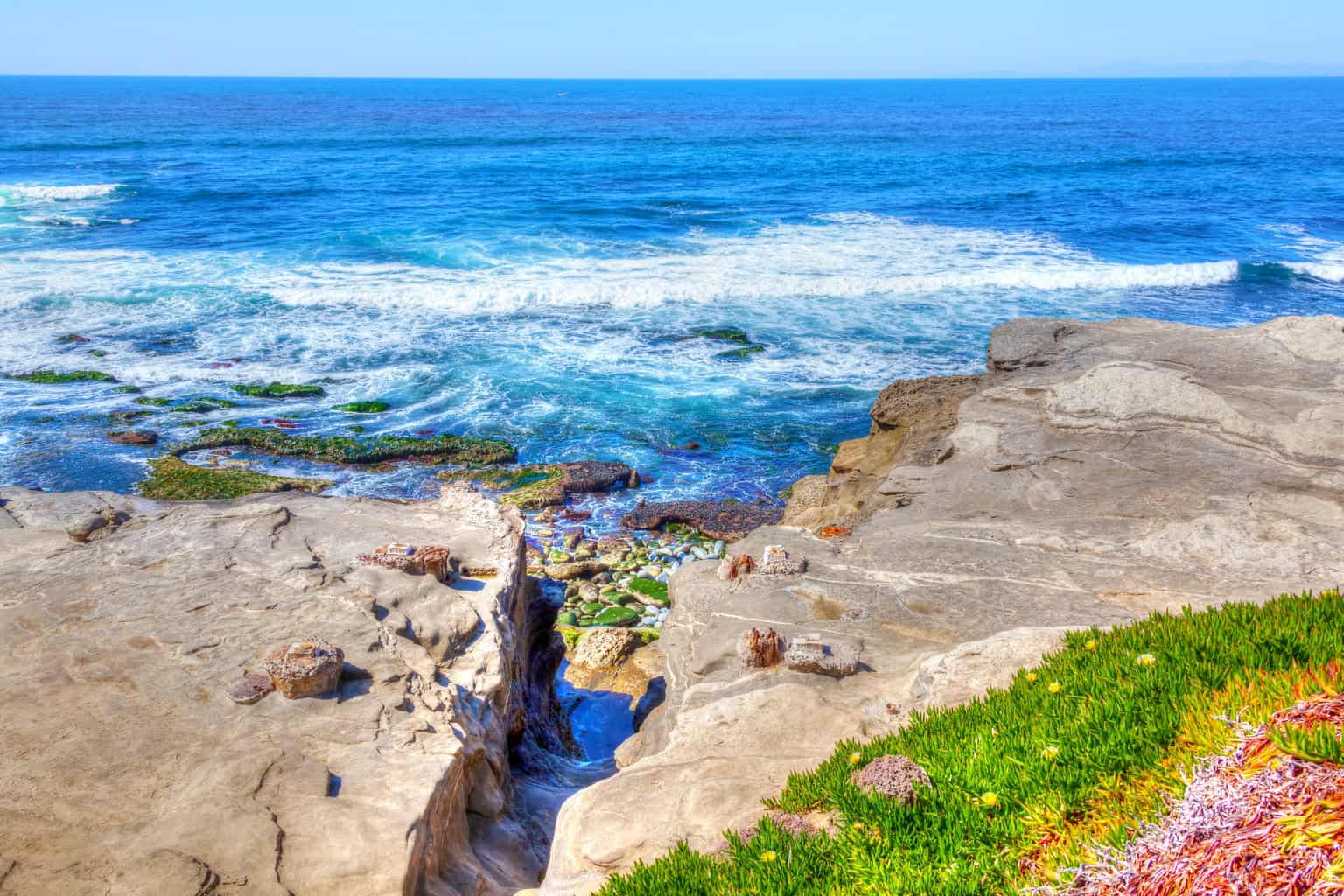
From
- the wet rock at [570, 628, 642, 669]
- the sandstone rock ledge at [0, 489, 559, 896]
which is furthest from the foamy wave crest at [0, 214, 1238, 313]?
the sandstone rock ledge at [0, 489, 559, 896]

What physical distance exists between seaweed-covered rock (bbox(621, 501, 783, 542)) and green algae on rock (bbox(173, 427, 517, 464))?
11.7 ft

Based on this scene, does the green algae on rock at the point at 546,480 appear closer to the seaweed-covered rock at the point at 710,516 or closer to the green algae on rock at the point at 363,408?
the seaweed-covered rock at the point at 710,516

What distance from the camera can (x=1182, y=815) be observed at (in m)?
3.97

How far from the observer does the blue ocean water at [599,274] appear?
20.2 m

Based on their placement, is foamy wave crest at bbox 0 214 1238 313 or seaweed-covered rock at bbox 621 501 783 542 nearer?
seaweed-covered rock at bbox 621 501 783 542

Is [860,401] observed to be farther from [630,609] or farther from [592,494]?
[630,609]

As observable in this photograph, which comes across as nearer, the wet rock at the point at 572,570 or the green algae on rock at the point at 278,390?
the wet rock at the point at 572,570

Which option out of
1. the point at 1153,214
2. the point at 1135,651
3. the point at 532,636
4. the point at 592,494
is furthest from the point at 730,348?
the point at 1153,214

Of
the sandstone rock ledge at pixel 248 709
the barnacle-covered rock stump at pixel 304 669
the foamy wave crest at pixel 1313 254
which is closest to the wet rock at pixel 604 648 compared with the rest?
the sandstone rock ledge at pixel 248 709

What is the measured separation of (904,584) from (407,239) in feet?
106

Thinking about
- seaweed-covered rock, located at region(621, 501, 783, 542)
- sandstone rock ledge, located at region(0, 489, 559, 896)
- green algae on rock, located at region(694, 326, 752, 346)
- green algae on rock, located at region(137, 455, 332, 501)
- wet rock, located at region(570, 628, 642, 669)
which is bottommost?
wet rock, located at region(570, 628, 642, 669)

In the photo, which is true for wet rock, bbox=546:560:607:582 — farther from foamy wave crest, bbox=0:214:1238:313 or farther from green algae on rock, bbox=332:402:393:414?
foamy wave crest, bbox=0:214:1238:313

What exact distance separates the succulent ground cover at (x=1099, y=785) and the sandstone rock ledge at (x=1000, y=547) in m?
0.76

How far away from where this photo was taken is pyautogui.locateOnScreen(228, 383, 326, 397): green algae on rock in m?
21.1
